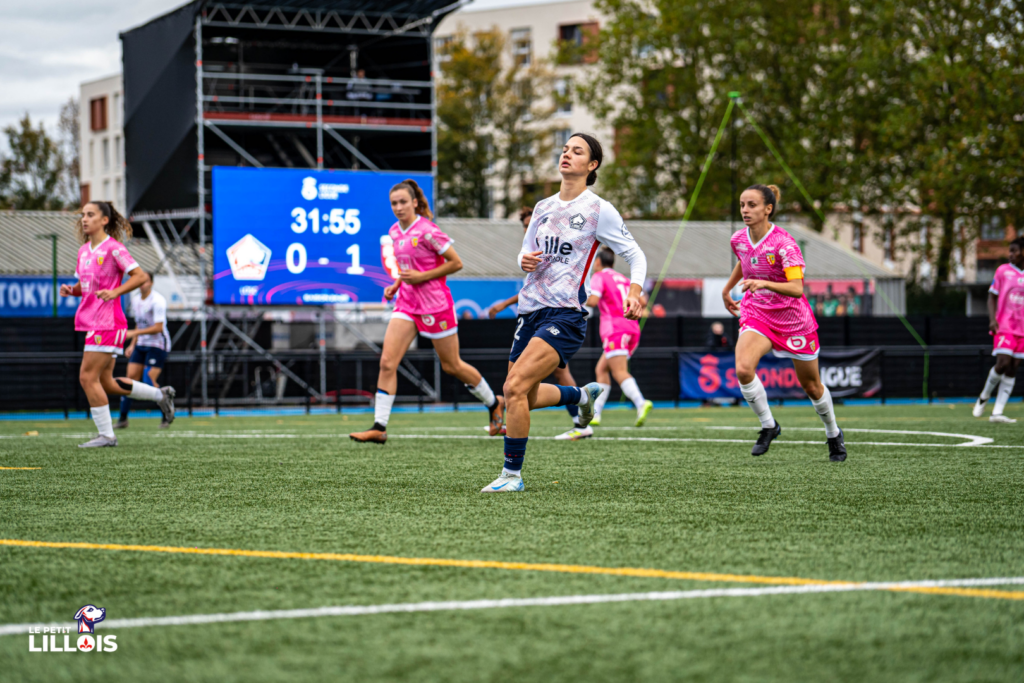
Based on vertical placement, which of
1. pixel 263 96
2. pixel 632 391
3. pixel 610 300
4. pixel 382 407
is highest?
pixel 263 96

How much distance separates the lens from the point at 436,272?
9.20 m

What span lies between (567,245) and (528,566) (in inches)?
106

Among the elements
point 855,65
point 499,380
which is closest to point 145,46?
point 499,380

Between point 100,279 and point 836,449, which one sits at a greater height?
point 100,279

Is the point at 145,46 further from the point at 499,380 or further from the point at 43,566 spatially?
the point at 43,566

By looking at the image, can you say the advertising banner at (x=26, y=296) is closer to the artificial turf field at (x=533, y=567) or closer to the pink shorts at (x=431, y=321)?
the pink shorts at (x=431, y=321)

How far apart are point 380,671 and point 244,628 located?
1.83 ft

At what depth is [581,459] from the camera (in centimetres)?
812

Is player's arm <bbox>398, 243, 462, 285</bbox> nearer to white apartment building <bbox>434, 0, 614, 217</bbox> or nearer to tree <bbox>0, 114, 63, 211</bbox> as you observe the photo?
tree <bbox>0, 114, 63, 211</bbox>

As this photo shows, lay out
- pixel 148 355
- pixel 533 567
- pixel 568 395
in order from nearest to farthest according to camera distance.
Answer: pixel 533 567 < pixel 568 395 < pixel 148 355

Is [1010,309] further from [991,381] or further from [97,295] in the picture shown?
[97,295]

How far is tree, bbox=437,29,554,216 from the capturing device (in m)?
50.8

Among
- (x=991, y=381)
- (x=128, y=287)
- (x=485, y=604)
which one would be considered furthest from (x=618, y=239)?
(x=991, y=381)

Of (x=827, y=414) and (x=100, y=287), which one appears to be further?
(x=100, y=287)
